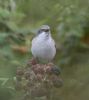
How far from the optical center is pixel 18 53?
230 inches

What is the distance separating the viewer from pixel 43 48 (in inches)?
138

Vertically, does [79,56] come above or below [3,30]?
below

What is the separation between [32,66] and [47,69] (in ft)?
0.37

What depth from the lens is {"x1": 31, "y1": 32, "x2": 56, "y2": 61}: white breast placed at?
350cm

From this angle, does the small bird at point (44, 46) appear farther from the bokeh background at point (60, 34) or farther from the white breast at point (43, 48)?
the bokeh background at point (60, 34)

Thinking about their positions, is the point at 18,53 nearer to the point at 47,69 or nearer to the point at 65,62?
the point at 65,62

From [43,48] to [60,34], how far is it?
8.61ft

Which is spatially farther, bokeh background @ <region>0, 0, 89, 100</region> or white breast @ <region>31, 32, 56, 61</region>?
bokeh background @ <region>0, 0, 89, 100</region>

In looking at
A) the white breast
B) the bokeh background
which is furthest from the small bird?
the bokeh background

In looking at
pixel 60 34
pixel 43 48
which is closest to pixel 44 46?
pixel 43 48

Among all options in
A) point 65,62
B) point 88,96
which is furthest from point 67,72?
point 88,96

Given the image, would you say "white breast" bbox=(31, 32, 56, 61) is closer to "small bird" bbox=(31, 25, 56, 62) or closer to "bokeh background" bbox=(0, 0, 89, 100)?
"small bird" bbox=(31, 25, 56, 62)

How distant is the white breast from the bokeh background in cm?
93

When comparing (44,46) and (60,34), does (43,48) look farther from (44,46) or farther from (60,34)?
(60,34)
